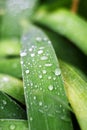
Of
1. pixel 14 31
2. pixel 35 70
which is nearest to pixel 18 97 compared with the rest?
pixel 35 70

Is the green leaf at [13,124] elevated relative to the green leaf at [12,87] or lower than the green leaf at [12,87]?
elevated

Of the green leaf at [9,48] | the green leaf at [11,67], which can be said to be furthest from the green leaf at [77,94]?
the green leaf at [9,48]

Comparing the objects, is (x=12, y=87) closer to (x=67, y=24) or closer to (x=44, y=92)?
(x=44, y=92)

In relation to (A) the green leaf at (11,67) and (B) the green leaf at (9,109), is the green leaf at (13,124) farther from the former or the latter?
(A) the green leaf at (11,67)

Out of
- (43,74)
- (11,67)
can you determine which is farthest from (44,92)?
(11,67)

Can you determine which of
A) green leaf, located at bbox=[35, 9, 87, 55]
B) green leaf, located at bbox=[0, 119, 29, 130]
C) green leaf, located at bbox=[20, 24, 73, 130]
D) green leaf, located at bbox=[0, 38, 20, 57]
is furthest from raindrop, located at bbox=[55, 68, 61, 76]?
green leaf, located at bbox=[0, 38, 20, 57]

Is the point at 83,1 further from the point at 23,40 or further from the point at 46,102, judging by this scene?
the point at 46,102

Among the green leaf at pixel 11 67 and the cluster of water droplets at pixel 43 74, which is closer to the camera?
the cluster of water droplets at pixel 43 74
